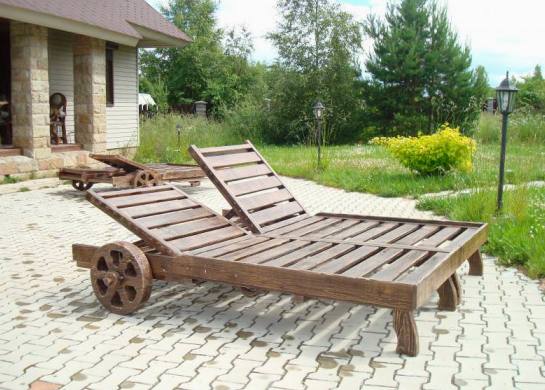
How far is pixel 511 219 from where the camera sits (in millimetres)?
7156

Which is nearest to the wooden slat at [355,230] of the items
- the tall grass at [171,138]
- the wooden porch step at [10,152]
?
the wooden porch step at [10,152]

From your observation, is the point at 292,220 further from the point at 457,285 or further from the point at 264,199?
the point at 457,285

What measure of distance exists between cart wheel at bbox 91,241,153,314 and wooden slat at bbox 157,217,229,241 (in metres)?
0.28

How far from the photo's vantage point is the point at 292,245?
4.75 m

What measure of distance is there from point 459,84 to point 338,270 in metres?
21.6

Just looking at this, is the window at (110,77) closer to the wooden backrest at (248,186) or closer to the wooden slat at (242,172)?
the wooden backrest at (248,186)

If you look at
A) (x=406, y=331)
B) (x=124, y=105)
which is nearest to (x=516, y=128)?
(x=124, y=105)

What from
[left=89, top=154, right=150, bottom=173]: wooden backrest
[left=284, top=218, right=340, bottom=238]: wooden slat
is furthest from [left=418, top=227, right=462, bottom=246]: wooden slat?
[left=89, top=154, right=150, bottom=173]: wooden backrest

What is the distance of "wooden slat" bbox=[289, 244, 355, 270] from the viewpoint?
4.05 metres

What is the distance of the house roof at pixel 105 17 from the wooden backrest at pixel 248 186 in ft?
23.1

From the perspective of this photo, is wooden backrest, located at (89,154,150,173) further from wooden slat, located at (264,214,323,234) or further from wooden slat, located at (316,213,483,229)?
wooden slat, located at (316,213,483,229)

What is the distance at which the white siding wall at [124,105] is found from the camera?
16.4 m

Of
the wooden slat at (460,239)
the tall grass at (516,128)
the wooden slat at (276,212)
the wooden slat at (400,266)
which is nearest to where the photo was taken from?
the wooden slat at (400,266)

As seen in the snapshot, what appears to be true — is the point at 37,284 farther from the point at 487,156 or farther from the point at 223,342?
the point at 487,156
